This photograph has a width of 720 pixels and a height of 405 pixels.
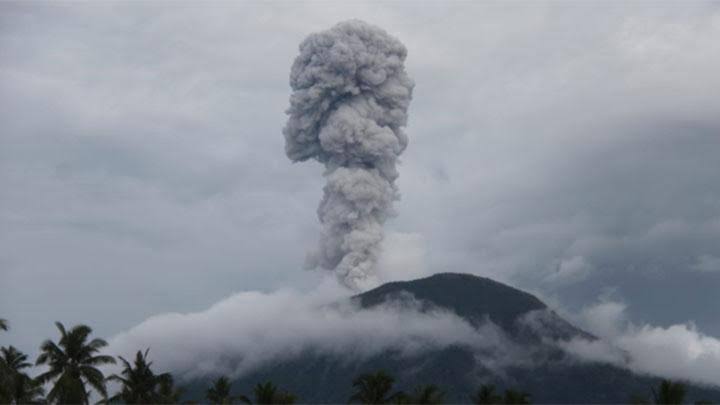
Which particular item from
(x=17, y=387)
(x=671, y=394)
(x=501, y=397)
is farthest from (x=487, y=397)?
(x=17, y=387)

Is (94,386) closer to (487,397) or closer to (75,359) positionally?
(75,359)

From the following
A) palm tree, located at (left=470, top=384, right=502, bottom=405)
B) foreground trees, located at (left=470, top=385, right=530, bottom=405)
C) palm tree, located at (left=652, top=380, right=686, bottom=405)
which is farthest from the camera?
palm tree, located at (left=470, top=384, right=502, bottom=405)

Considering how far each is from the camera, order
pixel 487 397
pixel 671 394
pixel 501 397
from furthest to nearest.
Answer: pixel 487 397 < pixel 501 397 < pixel 671 394

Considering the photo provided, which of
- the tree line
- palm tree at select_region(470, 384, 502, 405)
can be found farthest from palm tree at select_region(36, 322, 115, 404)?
palm tree at select_region(470, 384, 502, 405)

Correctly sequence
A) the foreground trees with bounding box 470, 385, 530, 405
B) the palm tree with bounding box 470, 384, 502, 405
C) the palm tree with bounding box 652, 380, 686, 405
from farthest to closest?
the palm tree with bounding box 470, 384, 502, 405, the palm tree with bounding box 652, 380, 686, 405, the foreground trees with bounding box 470, 385, 530, 405

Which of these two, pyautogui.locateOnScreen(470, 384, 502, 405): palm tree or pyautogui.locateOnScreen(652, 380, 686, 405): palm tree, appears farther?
pyautogui.locateOnScreen(470, 384, 502, 405): palm tree

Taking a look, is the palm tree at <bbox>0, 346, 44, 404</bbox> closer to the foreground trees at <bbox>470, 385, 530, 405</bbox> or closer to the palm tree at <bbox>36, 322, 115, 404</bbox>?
the palm tree at <bbox>36, 322, 115, 404</bbox>

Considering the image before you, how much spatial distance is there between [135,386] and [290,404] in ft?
40.9

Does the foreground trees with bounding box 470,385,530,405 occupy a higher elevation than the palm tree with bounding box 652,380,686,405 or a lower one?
higher

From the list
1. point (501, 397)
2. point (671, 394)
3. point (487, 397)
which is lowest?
point (671, 394)

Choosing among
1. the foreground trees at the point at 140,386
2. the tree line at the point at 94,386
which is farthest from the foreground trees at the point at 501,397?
the foreground trees at the point at 140,386

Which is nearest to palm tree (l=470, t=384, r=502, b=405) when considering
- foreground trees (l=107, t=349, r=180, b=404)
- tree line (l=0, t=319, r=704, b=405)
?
tree line (l=0, t=319, r=704, b=405)

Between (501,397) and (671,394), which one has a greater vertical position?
(501,397)

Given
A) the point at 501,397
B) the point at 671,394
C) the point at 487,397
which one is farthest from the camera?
the point at 487,397
